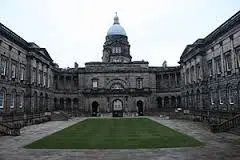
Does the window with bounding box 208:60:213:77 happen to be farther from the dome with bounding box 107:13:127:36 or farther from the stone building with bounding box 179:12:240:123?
the dome with bounding box 107:13:127:36

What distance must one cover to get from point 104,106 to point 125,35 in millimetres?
25424

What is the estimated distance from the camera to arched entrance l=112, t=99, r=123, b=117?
64525 millimetres

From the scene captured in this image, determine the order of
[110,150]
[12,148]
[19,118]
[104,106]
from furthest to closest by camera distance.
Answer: [104,106]
[19,118]
[12,148]
[110,150]

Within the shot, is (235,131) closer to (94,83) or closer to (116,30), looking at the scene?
(94,83)

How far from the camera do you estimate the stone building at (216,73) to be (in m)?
30.7

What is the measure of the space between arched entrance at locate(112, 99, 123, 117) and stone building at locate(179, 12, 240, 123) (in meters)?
20.0

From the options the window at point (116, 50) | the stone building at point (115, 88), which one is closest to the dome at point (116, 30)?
the window at point (116, 50)

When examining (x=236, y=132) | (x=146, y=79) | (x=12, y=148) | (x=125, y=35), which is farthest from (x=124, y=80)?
(x=12, y=148)

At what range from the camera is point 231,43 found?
31.5m

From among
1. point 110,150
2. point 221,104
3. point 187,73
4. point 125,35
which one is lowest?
point 110,150

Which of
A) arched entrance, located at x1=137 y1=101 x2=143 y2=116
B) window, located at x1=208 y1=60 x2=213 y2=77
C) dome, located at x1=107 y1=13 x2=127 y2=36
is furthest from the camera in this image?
dome, located at x1=107 y1=13 x2=127 y2=36

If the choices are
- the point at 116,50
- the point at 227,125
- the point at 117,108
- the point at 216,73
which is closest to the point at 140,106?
the point at 117,108

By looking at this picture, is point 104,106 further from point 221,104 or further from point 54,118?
point 221,104

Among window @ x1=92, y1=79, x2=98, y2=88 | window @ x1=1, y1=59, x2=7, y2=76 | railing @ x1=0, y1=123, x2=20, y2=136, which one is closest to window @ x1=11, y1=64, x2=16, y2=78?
window @ x1=1, y1=59, x2=7, y2=76
